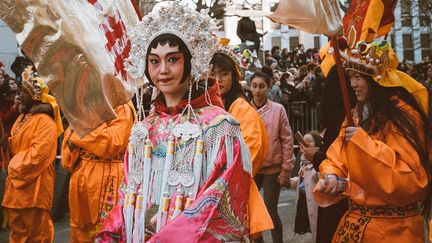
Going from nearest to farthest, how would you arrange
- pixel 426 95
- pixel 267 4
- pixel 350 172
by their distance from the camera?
1. pixel 350 172
2. pixel 426 95
3. pixel 267 4

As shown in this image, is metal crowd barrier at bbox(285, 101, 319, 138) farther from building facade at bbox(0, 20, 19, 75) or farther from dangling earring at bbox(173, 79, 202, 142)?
dangling earring at bbox(173, 79, 202, 142)

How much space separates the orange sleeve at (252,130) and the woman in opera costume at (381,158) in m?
1.01

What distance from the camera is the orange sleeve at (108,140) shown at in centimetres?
653

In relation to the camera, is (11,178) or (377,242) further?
(11,178)

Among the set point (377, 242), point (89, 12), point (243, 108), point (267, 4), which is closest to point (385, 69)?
point (377, 242)

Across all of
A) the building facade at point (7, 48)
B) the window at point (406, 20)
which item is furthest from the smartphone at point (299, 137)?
the window at point (406, 20)

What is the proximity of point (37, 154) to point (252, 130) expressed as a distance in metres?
2.77

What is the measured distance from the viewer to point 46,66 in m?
3.71

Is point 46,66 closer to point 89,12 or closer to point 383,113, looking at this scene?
point 89,12

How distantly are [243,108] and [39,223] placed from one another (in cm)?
309

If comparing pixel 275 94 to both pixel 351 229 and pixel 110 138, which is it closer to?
pixel 110 138

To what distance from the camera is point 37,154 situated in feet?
24.1

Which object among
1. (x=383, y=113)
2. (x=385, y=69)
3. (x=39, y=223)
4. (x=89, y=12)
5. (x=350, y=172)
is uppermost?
(x=89, y=12)

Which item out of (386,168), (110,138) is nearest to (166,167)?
(386,168)
